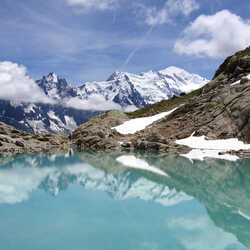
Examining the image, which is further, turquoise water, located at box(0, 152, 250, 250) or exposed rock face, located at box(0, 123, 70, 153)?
exposed rock face, located at box(0, 123, 70, 153)

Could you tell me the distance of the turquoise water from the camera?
54.6 feet

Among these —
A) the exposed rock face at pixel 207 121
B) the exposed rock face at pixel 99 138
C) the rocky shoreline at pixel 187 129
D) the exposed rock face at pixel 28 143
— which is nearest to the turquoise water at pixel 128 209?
the rocky shoreline at pixel 187 129

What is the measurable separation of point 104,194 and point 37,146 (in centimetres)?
5980

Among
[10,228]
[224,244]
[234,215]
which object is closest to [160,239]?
[224,244]

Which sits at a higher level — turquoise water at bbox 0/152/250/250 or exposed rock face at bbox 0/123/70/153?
exposed rock face at bbox 0/123/70/153

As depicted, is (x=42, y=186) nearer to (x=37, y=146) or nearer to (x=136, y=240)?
(x=136, y=240)

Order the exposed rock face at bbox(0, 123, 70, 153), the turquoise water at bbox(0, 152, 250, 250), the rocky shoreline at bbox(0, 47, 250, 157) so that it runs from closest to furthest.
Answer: the turquoise water at bbox(0, 152, 250, 250), the rocky shoreline at bbox(0, 47, 250, 157), the exposed rock face at bbox(0, 123, 70, 153)

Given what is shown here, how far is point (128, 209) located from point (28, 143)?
6791 centimetres

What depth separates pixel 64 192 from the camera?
102 feet

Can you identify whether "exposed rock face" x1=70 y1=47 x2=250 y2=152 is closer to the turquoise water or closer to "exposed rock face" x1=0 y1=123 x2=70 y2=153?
"exposed rock face" x1=0 y1=123 x2=70 y2=153

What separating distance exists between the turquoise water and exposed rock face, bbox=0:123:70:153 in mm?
35837

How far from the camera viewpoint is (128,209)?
23.8m

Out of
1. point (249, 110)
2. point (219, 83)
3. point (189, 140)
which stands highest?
point (219, 83)

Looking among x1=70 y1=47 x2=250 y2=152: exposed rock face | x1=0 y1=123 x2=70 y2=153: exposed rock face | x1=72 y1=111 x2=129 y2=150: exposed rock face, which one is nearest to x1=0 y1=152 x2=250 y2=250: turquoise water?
x1=70 y1=47 x2=250 y2=152: exposed rock face
